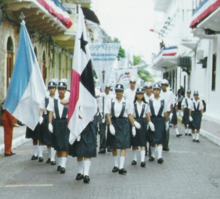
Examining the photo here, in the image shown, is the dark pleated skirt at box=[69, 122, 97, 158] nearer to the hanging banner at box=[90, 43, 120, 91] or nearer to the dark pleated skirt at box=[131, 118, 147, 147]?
the dark pleated skirt at box=[131, 118, 147, 147]

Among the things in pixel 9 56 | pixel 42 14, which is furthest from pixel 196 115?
pixel 42 14

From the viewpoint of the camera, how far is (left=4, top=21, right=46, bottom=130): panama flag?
12727mm

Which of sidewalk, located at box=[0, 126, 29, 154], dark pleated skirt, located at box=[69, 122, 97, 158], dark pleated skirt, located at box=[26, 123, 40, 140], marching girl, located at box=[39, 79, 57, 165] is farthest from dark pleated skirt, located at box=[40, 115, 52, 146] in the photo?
dark pleated skirt, located at box=[69, 122, 97, 158]

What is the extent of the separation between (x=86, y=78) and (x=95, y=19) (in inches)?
1637

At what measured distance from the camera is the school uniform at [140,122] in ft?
39.3

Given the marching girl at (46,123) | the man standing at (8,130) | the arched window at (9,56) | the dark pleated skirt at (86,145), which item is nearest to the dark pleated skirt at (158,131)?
the marching girl at (46,123)

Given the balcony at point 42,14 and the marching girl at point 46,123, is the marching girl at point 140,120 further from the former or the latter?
the balcony at point 42,14

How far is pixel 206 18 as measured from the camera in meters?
23.8

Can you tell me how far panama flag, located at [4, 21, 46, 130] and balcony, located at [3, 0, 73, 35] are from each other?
7938 millimetres

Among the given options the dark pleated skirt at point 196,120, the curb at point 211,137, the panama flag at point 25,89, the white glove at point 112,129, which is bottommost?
the curb at point 211,137

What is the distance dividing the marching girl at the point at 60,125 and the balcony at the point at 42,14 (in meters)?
10.5

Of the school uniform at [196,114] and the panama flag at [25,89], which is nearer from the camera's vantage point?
the panama flag at [25,89]

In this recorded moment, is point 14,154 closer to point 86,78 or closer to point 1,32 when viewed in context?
point 86,78

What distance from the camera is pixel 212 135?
737 inches
